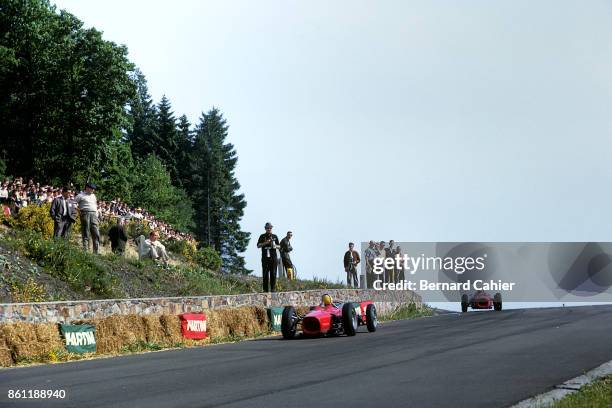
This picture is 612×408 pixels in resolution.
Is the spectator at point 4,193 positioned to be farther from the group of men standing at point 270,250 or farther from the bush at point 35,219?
the group of men standing at point 270,250

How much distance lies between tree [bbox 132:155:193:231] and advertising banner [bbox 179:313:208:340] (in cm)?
5989

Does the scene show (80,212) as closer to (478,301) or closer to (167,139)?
(478,301)

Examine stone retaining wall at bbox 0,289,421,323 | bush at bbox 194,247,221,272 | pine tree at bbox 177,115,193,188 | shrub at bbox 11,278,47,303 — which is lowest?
stone retaining wall at bbox 0,289,421,323

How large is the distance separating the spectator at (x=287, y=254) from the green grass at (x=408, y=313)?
3.80m

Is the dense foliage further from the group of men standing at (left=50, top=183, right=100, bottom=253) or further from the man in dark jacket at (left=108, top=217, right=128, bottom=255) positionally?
the group of men standing at (left=50, top=183, right=100, bottom=253)

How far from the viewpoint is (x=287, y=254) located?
32.0 metres

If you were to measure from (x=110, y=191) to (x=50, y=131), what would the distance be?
12.1 m

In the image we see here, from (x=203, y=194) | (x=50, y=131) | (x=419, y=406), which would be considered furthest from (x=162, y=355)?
(x=203, y=194)

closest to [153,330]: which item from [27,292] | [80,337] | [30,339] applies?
[80,337]

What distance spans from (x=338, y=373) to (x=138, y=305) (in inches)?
367

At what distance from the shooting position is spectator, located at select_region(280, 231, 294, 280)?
96.2ft

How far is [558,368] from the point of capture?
12.8 metres

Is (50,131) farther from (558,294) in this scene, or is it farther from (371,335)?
(371,335)

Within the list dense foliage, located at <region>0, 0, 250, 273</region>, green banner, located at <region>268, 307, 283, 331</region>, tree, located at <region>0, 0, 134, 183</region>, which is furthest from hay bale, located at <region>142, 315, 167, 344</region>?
tree, located at <region>0, 0, 134, 183</region>
